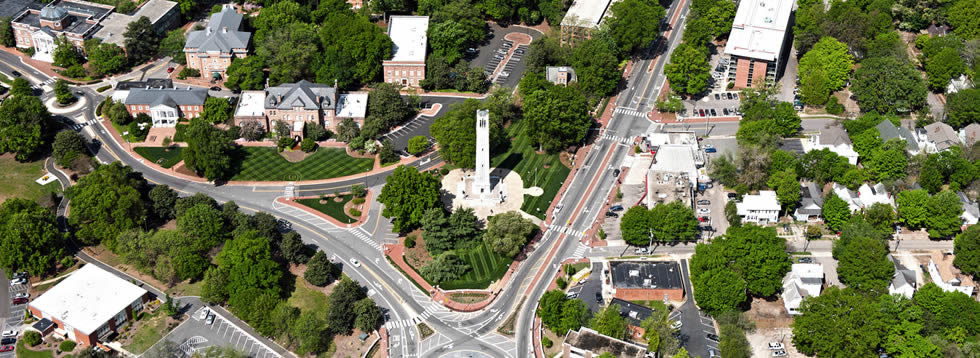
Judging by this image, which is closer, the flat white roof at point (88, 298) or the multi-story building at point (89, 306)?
the multi-story building at point (89, 306)

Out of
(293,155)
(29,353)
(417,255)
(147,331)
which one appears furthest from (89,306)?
(417,255)

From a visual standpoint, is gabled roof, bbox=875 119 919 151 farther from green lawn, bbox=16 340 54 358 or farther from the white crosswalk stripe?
green lawn, bbox=16 340 54 358

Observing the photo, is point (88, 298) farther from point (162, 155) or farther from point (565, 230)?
point (565, 230)

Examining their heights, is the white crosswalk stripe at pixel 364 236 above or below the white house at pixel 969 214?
below

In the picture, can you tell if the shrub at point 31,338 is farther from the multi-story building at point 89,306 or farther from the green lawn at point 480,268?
→ the green lawn at point 480,268

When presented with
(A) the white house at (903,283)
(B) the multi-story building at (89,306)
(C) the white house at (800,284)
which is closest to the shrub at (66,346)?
(B) the multi-story building at (89,306)

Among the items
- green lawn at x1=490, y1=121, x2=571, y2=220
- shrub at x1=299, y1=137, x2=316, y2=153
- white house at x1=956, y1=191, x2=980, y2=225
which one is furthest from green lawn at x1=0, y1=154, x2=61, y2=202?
white house at x1=956, y1=191, x2=980, y2=225
